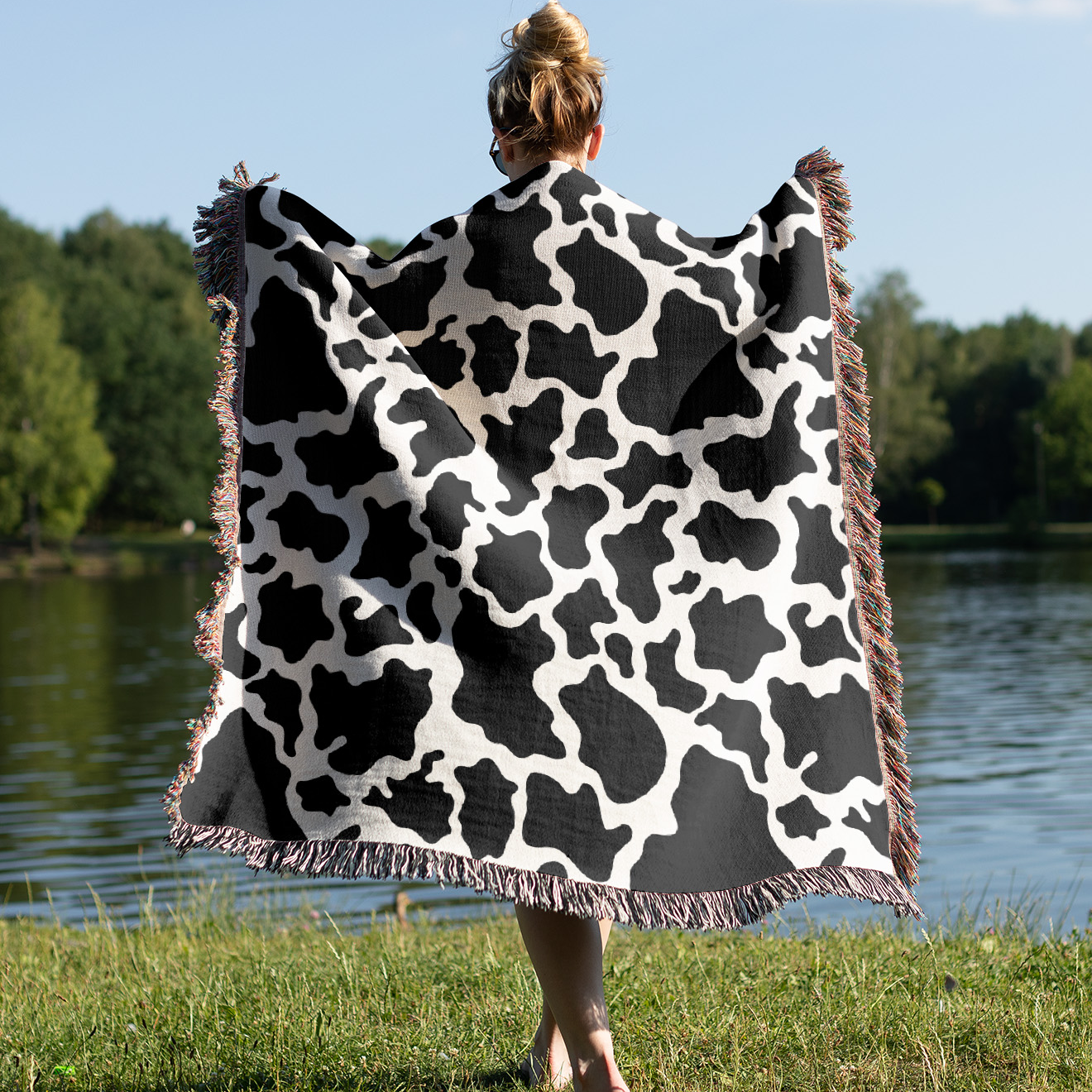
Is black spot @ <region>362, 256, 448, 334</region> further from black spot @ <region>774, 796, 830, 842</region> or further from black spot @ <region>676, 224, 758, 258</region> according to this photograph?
black spot @ <region>774, 796, 830, 842</region>

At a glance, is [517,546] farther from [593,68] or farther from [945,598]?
[945,598]

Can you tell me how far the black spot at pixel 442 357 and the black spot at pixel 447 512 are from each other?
228 millimetres

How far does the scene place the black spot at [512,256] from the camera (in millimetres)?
2482

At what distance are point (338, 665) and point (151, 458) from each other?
5355 centimetres

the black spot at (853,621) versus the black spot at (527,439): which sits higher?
the black spot at (527,439)

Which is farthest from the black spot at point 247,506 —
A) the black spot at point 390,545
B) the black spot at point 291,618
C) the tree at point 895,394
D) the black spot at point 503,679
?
the tree at point 895,394

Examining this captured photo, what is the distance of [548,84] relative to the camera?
2.51 m

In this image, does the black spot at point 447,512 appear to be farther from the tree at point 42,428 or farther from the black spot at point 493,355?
the tree at point 42,428

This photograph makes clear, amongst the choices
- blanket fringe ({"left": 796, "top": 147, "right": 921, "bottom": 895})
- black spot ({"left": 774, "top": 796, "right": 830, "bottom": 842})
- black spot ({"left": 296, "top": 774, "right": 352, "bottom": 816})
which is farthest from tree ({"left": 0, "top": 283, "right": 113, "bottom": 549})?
black spot ({"left": 774, "top": 796, "right": 830, "bottom": 842})

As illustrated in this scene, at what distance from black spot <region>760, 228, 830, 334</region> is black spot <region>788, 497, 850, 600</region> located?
1.27ft

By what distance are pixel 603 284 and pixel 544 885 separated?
1.22 m

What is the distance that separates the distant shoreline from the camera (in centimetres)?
4444

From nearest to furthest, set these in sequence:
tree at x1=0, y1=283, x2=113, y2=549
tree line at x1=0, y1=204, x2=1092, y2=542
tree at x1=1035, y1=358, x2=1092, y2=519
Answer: tree at x1=0, y1=283, x2=113, y2=549 < tree line at x1=0, y1=204, x2=1092, y2=542 < tree at x1=1035, y1=358, x2=1092, y2=519

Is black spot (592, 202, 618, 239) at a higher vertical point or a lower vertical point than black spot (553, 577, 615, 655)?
higher
